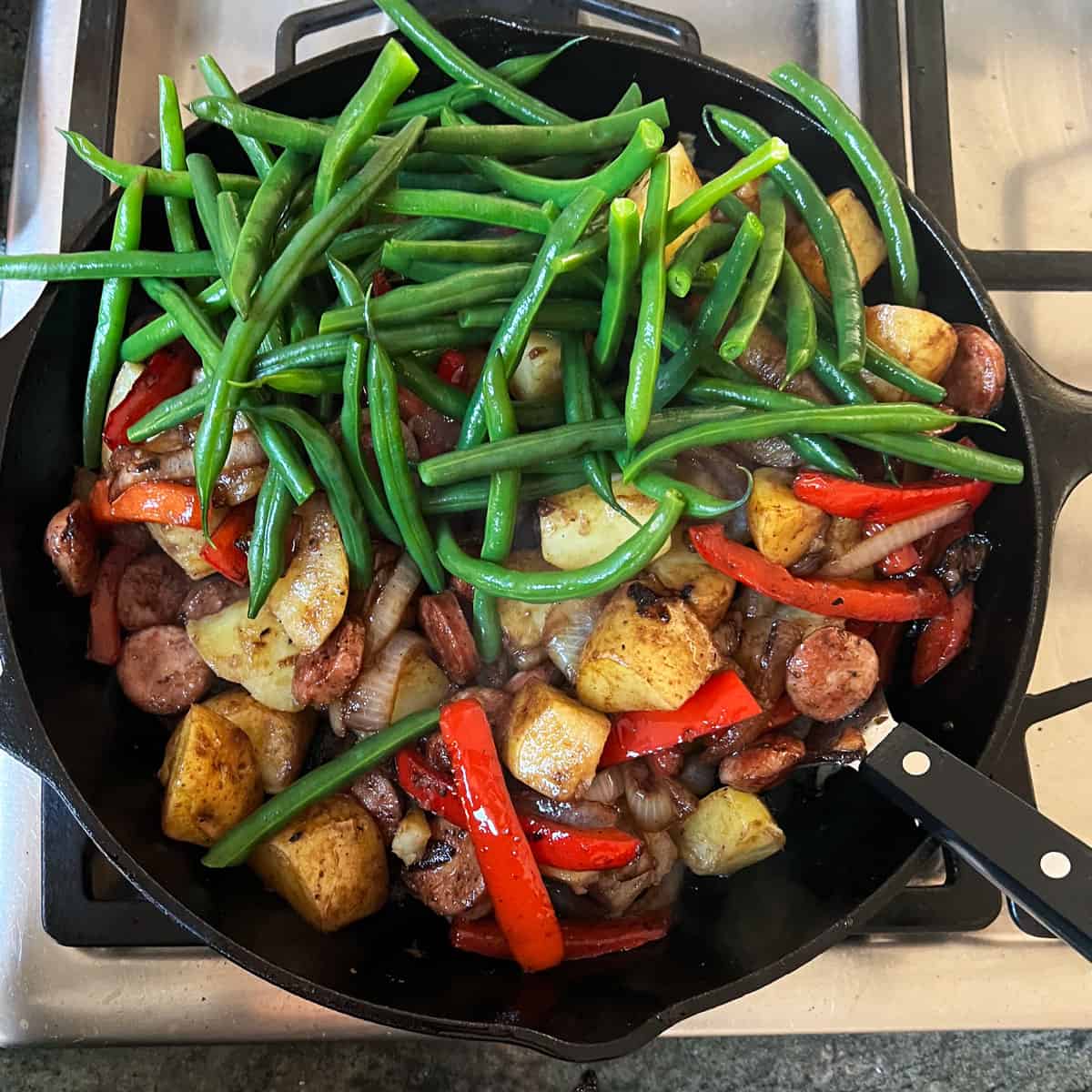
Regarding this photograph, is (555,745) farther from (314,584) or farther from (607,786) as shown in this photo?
(314,584)

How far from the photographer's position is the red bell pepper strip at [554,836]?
74.4 inches

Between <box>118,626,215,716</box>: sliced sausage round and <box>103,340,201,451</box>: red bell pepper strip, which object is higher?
<box>103,340,201,451</box>: red bell pepper strip

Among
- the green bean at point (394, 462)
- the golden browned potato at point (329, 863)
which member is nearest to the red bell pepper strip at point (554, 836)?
the golden browned potato at point (329, 863)

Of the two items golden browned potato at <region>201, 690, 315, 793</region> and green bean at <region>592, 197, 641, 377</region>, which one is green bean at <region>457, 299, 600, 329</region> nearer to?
green bean at <region>592, 197, 641, 377</region>

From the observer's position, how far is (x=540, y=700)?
6.13 feet

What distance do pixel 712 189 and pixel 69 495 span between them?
4.68 feet

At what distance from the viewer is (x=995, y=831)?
1728mm

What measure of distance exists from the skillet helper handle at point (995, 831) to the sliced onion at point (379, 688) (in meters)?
0.91

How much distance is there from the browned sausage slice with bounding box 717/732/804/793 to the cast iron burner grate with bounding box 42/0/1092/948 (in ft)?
1.59

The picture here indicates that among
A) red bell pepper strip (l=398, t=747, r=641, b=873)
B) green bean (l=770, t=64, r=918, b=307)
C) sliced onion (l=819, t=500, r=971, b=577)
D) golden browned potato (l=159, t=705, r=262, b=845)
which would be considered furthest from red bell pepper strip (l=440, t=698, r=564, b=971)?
green bean (l=770, t=64, r=918, b=307)

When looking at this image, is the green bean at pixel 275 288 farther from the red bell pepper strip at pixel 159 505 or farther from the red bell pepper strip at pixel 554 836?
the red bell pepper strip at pixel 554 836

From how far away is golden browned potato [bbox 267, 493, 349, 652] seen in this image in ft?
6.22

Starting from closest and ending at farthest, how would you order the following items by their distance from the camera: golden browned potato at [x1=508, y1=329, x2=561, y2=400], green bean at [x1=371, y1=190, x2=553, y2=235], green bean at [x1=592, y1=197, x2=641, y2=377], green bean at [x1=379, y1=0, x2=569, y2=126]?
green bean at [x1=592, y1=197, x2=641, y2=377] → green bean at [x1=371, y1=190, x2=553, y2=235] → golden browned potato at [x1=508, y1=329, x2=561, y2=400] → green bean at [x1=379, y1=0, x2=569, y2=126]

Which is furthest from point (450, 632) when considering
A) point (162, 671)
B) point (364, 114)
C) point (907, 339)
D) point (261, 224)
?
point (907, 339)
